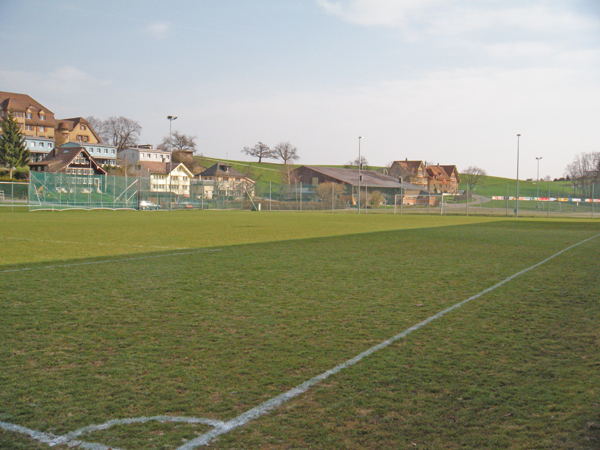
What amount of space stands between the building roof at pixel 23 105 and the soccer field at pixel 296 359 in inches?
3689

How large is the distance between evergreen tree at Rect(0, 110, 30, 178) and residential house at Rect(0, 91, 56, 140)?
19826mm

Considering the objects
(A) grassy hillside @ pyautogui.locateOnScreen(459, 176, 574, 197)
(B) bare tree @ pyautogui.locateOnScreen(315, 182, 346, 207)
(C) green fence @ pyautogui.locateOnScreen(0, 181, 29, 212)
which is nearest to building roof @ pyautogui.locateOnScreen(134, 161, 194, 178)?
(B) bare tree @ pyautogui.locateOnScreen(315, 182, 346, 207)

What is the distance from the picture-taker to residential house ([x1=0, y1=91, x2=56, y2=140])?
88688 mm

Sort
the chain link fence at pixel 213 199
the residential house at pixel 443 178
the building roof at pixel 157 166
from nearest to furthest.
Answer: the chain link fence at pixel 213 199 < the building roof at pixel 157 166 < the residential house at pixel 443 178

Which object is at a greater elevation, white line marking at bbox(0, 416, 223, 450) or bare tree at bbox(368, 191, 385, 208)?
bare tree at bbox(368, 191, 385, 208)

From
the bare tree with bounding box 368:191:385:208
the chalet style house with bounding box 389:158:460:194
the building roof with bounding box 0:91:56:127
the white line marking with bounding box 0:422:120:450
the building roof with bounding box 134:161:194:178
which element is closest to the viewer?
the white line marking with bounding box 0:422:120:450

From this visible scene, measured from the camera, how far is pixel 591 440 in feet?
8.89

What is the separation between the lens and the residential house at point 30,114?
88.7 m

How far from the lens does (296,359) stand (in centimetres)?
402

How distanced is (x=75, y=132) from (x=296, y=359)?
354ft

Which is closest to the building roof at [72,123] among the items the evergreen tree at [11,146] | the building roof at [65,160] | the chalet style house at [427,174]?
the building roof at [65,160]

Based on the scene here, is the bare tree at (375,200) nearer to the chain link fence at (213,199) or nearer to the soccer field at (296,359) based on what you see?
the chain link fence at (213,199)

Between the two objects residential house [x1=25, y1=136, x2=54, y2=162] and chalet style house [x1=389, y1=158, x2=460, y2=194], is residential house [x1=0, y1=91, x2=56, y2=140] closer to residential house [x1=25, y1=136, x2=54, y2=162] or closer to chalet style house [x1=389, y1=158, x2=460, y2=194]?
residential house [x1=25, y1=136, x2=54, y2=162]

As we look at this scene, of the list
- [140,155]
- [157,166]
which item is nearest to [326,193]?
[157,166]
